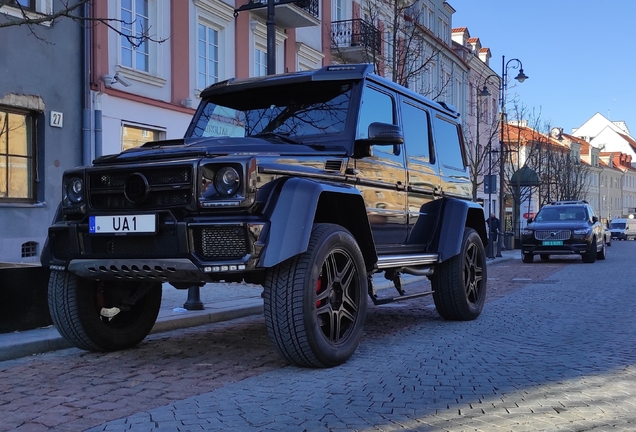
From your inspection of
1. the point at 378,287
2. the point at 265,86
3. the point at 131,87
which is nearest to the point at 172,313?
the point at 265,86

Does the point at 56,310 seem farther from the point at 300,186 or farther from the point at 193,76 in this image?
the point at 193,76

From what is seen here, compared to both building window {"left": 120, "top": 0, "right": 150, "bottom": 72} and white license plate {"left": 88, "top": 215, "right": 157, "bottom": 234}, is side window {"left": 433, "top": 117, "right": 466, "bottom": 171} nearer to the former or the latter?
white license plate {"left": 88, "top": 215, "right": 157, "bottom": 234}

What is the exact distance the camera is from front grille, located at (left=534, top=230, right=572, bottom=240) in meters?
21.2

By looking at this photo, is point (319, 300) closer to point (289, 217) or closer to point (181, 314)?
point (289, 217)

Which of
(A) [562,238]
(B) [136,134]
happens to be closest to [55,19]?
(B) [136,134]

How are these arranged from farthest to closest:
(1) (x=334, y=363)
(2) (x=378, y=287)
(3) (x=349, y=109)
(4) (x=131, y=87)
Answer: (4) (x=131, y=87)
(2) (x=378, y=287)
(3) (x=349, y=109)
(1) (x=334, y=363)

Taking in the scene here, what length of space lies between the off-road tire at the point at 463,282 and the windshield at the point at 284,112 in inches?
94.2

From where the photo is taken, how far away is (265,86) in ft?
20.8

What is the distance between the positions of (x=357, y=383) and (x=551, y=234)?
17841mm

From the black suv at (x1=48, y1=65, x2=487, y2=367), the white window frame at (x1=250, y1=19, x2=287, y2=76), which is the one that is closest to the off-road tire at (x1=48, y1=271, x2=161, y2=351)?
the black suv at (x1=48, y1=65, x2=487, y2=367)

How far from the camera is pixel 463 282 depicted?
7.59 m

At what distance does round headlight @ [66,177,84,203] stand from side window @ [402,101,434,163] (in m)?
3.14

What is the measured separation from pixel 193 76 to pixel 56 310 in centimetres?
1242

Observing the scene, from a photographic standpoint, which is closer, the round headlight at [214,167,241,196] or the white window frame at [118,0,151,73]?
the round headlight at [214,167,241,196]
